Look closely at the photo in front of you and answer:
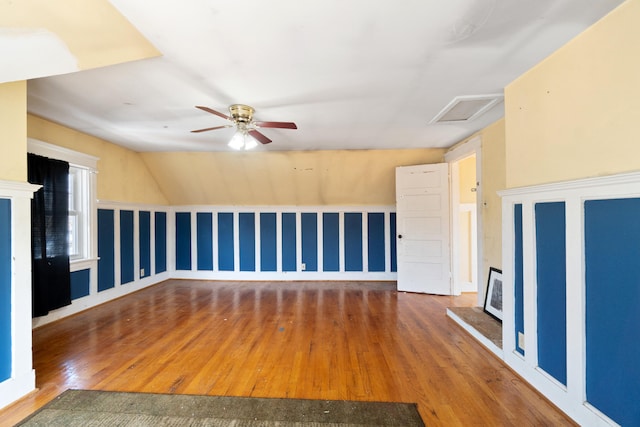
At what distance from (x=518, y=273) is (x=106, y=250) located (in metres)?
Result: 5.13

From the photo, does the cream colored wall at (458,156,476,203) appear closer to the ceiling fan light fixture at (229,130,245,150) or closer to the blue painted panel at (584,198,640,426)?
the blue painted panel at (584,198,640,426)

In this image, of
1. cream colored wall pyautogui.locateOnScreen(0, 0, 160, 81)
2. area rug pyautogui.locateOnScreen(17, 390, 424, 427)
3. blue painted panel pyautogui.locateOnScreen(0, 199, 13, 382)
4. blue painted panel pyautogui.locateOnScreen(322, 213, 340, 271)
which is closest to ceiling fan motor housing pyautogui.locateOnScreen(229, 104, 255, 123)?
cream colored wall pyautogui.locateOnScreen(0, 0, 160, 81)

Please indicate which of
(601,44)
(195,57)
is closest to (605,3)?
(601,44)

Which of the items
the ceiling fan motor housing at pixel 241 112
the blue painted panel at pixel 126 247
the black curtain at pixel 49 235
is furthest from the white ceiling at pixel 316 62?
the blue painted panel at pixel 126 247

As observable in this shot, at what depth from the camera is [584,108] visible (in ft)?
5.25

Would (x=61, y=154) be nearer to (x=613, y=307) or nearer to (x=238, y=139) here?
(x=238, y=139)

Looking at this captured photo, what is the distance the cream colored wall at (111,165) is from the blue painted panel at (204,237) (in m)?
0.77

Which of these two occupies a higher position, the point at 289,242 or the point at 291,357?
the point at 289,242

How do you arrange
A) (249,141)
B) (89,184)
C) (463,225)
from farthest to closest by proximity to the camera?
(463,225) → (89,184) → (249,141)

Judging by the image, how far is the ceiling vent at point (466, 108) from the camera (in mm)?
2516

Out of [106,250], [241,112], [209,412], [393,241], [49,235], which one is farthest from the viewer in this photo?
[393,241]

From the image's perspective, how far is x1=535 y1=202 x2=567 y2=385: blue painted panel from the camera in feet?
5.71

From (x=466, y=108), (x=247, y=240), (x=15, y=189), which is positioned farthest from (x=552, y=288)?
(x=247, y=240)

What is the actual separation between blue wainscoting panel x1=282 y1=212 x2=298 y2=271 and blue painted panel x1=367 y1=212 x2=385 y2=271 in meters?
1.35
